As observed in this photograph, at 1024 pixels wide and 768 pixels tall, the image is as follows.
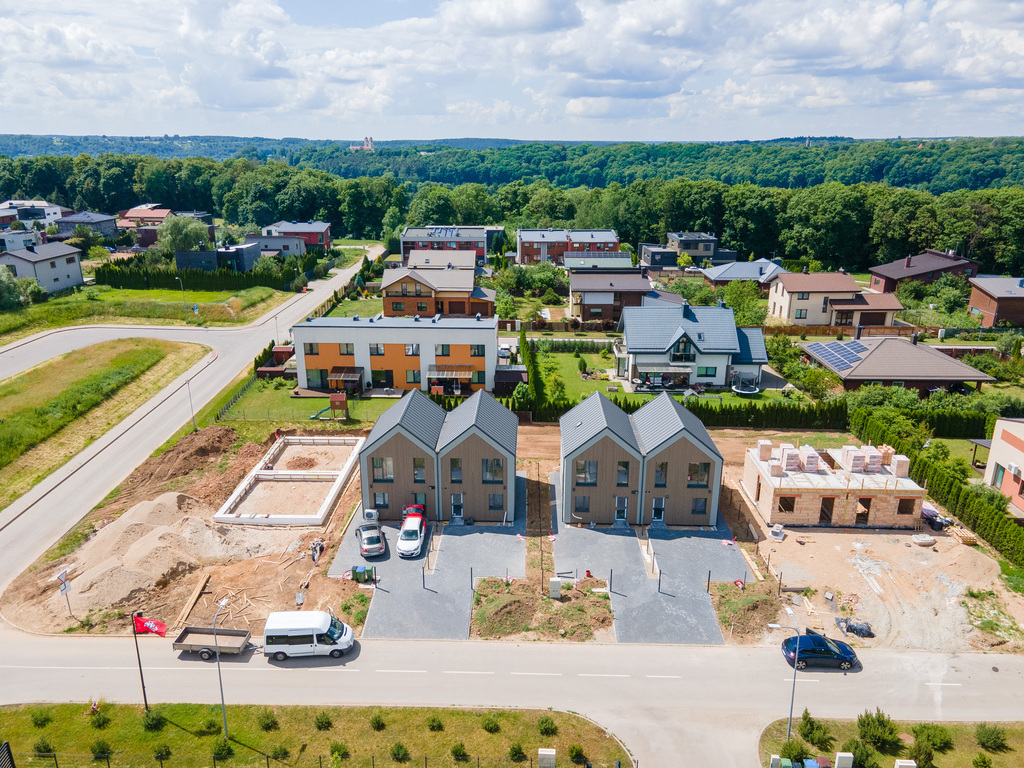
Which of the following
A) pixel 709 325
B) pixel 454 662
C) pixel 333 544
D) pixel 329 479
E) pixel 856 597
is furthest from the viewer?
pixel 709 325

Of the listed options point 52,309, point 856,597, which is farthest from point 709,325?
point 52,309

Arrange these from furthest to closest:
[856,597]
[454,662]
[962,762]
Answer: [856,597] < [454,662] < [962,762]

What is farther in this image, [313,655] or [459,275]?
[459,275]

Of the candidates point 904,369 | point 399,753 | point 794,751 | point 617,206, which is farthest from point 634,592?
point 617,206

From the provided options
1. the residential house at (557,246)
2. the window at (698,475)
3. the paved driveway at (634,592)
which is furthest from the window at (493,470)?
the residential house at (557,246)

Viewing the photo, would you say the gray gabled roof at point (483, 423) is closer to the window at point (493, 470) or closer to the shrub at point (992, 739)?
the window at point (493, 470)

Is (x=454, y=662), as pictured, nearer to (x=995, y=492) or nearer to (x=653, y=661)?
(x=653, y=661)

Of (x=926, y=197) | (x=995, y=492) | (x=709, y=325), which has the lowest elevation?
(x=995, y=492)

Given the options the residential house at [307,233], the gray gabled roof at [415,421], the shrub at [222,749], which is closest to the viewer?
the shrub at [222,749]
